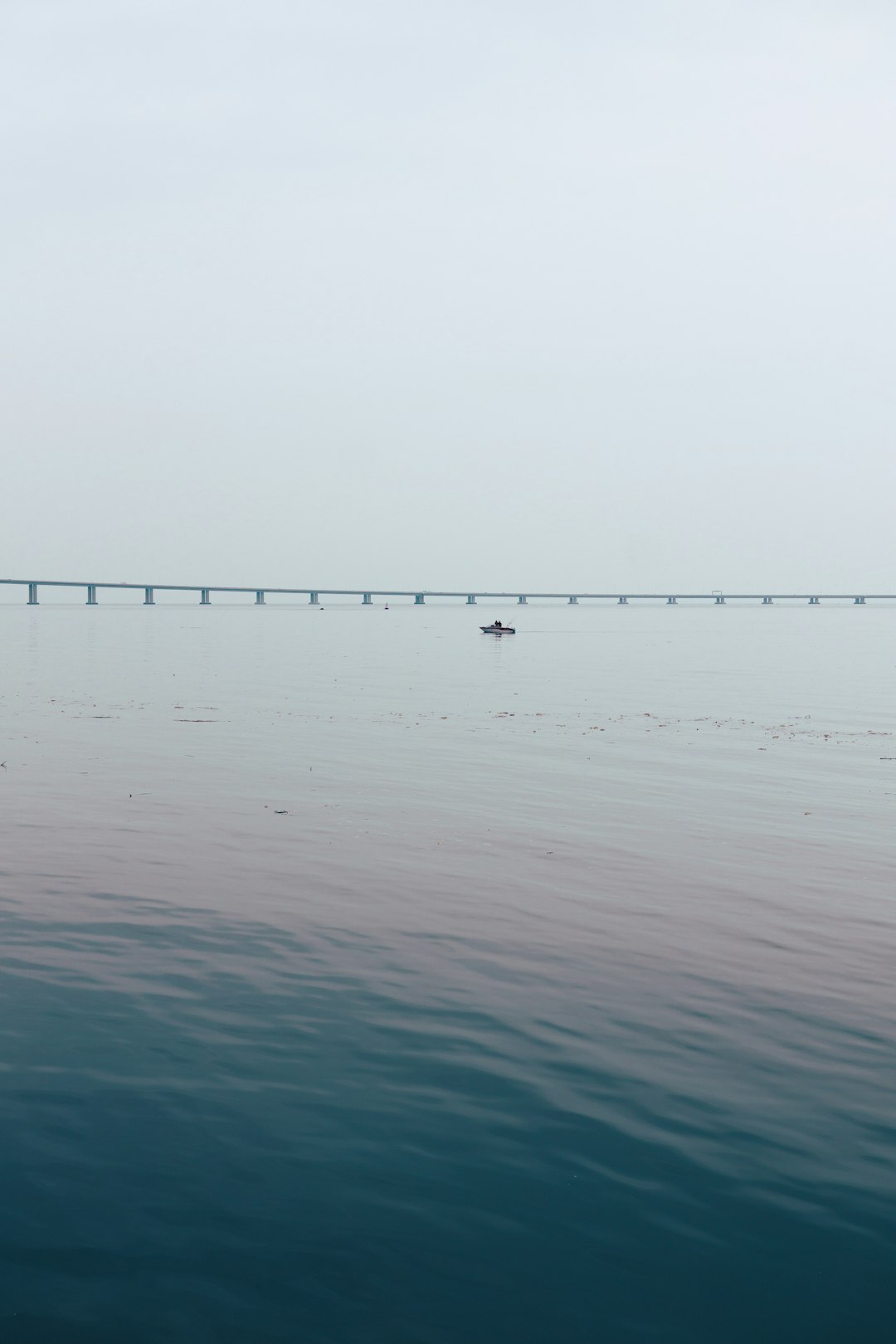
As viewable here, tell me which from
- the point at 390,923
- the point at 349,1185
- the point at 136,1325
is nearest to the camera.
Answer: the point at 136,1325

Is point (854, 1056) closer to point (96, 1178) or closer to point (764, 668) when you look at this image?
point (96, 1178)

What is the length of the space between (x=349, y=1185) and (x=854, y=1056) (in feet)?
23.0

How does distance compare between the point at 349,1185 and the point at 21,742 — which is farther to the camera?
the point at 21,742

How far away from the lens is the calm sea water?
409 inches

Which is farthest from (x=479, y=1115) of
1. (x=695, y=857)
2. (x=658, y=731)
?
(x=658, y=731)

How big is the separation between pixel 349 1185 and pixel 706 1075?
16.2 feet

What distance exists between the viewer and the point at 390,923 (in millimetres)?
21734

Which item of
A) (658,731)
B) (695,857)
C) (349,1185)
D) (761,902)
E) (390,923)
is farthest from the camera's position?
(658,731)

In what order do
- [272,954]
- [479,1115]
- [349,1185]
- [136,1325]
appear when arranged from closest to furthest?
[136,1325], [349,1185], [479,1115], [272,954]

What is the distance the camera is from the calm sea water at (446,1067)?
1040cm

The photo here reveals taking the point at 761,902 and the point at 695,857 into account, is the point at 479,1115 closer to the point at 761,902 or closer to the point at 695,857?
the point at 761,902

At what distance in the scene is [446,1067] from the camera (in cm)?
1488

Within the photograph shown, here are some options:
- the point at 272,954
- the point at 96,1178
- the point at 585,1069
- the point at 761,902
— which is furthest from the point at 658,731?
the point at 96,1178

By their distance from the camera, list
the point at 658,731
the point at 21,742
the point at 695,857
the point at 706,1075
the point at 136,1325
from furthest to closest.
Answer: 1. the point at 658,731
2. the point at 21,742
3. the point at 695,857
4. the point at 706,1075
5. the point at 136,1325
